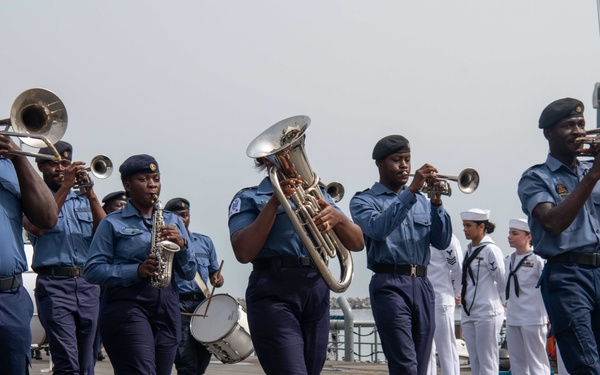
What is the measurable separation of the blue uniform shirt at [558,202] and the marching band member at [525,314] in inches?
205

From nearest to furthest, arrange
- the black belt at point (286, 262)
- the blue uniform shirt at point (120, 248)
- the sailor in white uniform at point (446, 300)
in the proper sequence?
1. the black belt at point (286, 262)
2. the blue uniform shirt at point (120, 248)
3. the sailor in white uniform at point (446, 300)

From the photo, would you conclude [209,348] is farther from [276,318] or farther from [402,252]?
[276,318]

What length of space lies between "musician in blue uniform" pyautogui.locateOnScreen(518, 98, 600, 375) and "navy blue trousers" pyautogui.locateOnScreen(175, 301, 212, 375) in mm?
5126

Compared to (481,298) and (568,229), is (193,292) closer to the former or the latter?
(481,298)

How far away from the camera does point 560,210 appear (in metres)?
6.75

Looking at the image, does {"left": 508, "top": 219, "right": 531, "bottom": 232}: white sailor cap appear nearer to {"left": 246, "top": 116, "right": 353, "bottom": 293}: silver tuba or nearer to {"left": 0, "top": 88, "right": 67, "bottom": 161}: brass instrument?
{"left": 246, "top": 116, "right": 353, "bottom": 293}: silver tuba

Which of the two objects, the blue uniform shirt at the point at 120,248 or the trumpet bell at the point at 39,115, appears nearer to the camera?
the trumpet bell at the point at 39,115

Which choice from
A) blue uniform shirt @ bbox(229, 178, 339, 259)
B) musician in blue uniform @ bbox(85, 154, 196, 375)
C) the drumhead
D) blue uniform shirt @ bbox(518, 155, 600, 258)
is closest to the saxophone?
musician in blue uniform @ bbox(85, 154, 196, 375)

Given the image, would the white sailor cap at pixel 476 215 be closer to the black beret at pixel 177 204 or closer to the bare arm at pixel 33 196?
the black beret at pixel 177 204

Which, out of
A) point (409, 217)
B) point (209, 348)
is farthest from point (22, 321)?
point (209, 348)

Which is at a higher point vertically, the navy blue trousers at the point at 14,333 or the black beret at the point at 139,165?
the black beret at the point at 139,165


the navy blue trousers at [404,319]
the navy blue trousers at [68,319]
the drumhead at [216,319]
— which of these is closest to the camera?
the navy blue trousers at [404,319]

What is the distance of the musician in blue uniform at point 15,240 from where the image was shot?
589 centimetres

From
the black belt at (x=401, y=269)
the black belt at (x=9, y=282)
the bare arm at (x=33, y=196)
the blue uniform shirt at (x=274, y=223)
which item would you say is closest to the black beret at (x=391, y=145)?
the black belt at (x=401, y=269)
